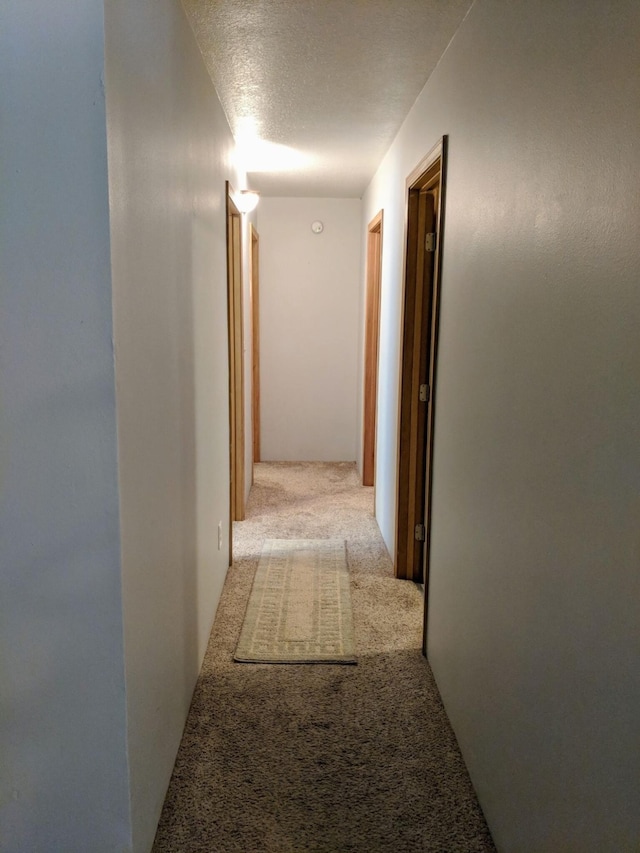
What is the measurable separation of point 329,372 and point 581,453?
5.05 meters

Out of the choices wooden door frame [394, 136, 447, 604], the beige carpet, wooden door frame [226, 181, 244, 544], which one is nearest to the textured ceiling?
wooden door frame [394, 136, 447, 604]

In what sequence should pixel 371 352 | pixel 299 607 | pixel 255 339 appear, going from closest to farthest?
pixel 299 607
pixel 371 352
pixel 255 339

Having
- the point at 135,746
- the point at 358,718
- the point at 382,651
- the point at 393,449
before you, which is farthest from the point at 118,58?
the point at 393,449

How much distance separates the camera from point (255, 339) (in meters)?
5.91

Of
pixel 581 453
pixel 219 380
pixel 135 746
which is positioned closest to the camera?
pixel 581 453

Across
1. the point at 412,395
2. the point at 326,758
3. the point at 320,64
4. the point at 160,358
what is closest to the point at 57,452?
the point at 160,358

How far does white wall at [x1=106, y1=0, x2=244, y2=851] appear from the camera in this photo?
1416 millimetres

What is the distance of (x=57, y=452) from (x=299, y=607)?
2.02 m

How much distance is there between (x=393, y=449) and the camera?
3693 millimetres

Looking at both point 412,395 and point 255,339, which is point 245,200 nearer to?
point 412,395

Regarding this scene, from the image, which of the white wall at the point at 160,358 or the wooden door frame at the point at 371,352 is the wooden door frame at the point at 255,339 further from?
the white wall at the point at 160,358

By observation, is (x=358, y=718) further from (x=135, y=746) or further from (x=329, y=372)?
(x=329, y=372)

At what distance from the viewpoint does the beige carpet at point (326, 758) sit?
5.71 feet

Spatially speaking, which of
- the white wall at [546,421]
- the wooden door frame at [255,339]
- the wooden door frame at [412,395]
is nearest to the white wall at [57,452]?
the white wall at [546,421]
